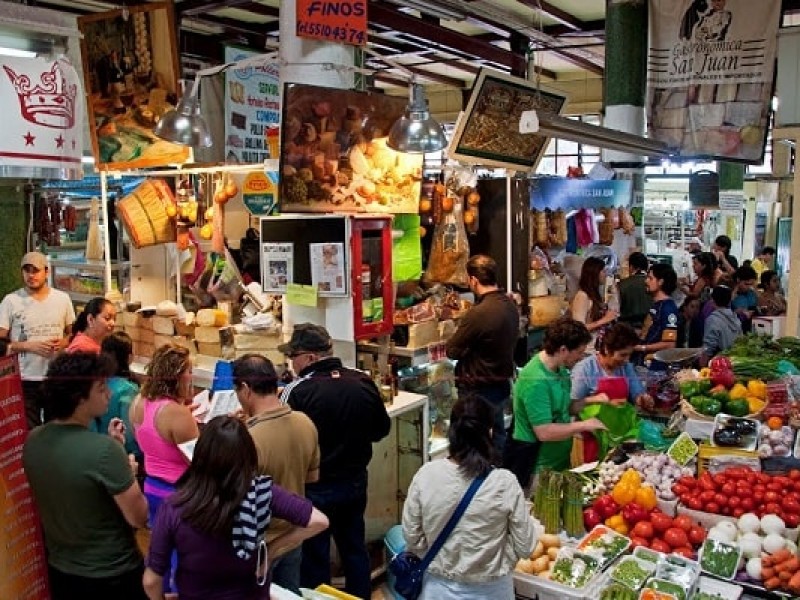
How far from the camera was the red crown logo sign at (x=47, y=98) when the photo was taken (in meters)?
3.52

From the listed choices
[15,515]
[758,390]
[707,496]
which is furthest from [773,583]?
[15,515]

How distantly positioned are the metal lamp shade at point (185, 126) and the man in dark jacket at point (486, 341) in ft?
7.19

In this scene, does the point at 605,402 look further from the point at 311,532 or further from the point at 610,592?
the point at 311,532

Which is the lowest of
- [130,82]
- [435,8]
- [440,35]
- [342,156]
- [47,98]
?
[342,156]

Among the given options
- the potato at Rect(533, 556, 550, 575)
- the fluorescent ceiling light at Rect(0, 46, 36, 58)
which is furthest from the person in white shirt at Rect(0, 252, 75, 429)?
the potato at Rect(533, 556, 550, 575)

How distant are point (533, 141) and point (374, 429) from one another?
4.08 meters

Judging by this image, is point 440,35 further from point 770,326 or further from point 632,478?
point 632,478

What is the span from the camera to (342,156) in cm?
578

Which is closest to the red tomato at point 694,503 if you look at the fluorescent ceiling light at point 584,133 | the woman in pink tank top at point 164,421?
the fluorescent ceiling light at point 584,133

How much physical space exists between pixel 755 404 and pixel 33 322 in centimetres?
525

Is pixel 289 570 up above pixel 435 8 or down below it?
below

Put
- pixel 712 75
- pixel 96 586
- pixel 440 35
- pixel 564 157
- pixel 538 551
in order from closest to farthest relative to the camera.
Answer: pixel 96 586 → pixel 538 551 → pixel 712 75 → pixel 440 35 → pixel 564 157

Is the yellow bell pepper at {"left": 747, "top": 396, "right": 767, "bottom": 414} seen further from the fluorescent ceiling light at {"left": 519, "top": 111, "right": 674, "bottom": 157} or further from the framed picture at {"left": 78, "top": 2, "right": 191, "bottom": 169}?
the framed picture at {"left": 78, "top": 2, "right": 191, "bottom": 169}

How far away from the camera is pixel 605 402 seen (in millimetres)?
5164
